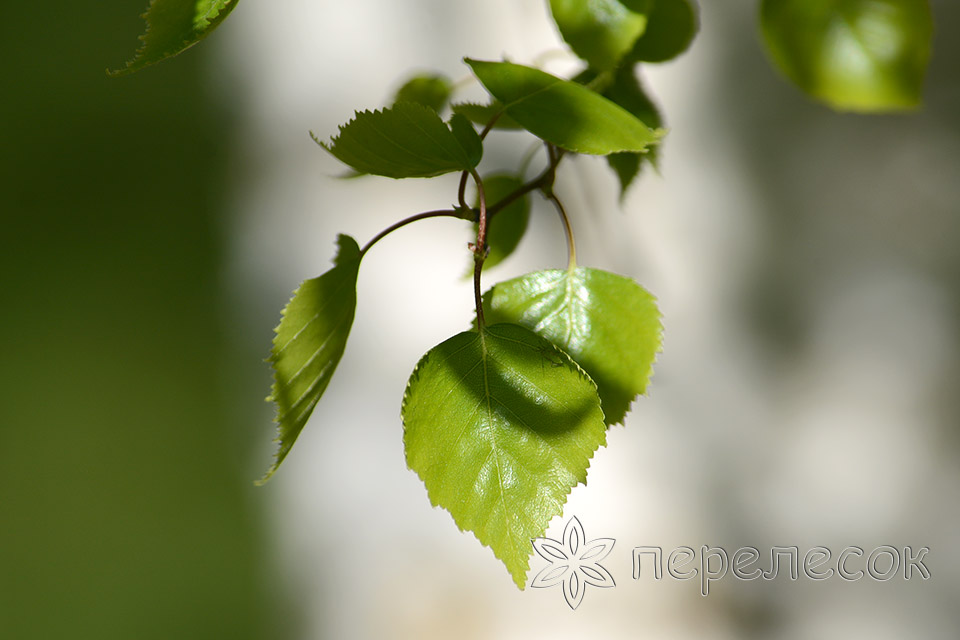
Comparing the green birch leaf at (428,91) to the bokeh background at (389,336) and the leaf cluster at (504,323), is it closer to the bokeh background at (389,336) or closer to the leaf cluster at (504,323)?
the leaf cluster at (504,323)

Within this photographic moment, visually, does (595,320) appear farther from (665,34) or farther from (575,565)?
(575,565)

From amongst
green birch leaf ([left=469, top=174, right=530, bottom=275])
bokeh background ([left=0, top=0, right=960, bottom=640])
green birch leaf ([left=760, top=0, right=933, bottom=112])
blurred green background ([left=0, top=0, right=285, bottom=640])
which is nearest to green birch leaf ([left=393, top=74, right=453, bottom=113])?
green birch leaf ([left=469, top=174, right=530, bottom=275])

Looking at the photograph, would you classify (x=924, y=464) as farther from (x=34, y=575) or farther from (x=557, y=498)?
(x=34, y=575)

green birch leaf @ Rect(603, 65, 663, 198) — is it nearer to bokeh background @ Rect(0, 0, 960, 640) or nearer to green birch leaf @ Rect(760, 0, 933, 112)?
green birch leaf @ Rect(760, 0, 933, 112)

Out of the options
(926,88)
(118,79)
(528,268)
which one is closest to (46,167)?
(118,79)

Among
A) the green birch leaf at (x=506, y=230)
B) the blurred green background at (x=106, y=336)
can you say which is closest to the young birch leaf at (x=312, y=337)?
the green birch leaf at (x=506, y=230)

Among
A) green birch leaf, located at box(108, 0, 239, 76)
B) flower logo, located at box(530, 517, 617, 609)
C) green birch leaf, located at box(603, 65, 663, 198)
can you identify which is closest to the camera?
green birch leaf, located at box(108, 0, 239, 76)
